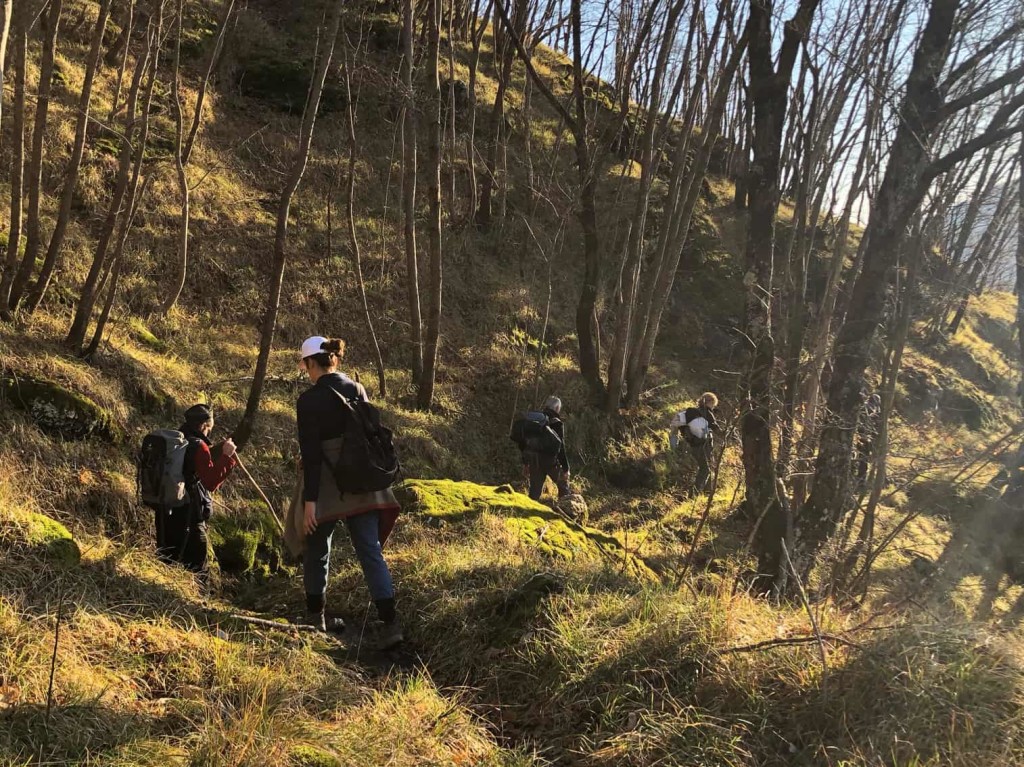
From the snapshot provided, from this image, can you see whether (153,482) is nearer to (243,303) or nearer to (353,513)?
(353,513)

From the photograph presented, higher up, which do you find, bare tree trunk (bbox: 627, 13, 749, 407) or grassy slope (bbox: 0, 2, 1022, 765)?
bare tree trunk (bbox: 627, 13, 749, 407)

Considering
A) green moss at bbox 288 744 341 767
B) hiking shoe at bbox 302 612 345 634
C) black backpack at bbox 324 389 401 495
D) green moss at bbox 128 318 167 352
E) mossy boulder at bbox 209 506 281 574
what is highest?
black backpack at bbox 324 389 401 495

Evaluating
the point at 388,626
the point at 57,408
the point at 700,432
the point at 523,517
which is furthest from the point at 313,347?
the point at 700,432

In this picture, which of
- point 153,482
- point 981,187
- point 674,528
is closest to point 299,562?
point 153,482

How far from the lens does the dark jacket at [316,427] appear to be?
3.78 m

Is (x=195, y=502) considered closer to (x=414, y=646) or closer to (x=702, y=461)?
(x=414, y=646)

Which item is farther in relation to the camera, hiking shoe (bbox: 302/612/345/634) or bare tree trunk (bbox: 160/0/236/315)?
bare tree trunk (bbox: 160/0/236/315)

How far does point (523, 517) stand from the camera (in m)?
6.36

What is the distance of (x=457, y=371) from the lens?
11930 mm

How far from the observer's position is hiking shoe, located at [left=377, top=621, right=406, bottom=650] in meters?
3.81

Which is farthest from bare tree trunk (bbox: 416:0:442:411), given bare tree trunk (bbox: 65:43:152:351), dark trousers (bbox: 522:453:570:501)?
bare tree trunk (bbox: 65:43:152:351)

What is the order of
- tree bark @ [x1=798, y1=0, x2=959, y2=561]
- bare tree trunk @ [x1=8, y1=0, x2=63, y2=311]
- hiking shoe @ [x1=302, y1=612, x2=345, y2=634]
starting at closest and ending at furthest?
1. hiking shoe @ [x1=302, y1=612, x2=345, y2=634]
2. tree bark @ [x1=798, y1=0, x2=959, y2=561]
3. bare tree trunk @ [x1=8, y1=0, x2=63, y2=311]

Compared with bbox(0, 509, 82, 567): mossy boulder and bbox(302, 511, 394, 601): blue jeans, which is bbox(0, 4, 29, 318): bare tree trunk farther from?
bbox(302, 511, 394, 601): blue jeans

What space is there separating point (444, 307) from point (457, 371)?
194 centimetres
